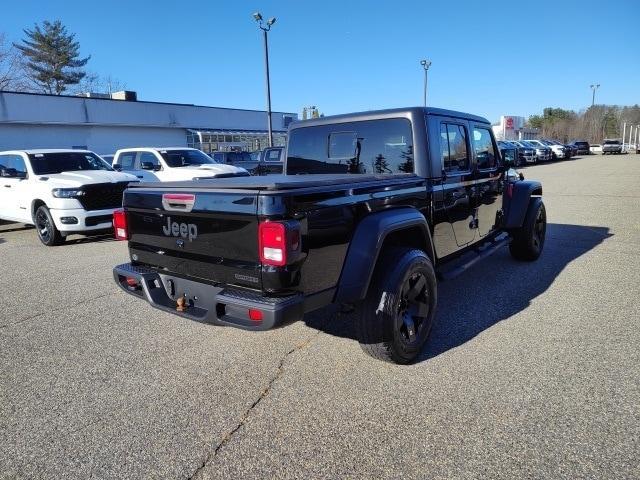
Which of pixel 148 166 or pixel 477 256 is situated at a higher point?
pixel 148 166

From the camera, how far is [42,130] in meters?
28.2

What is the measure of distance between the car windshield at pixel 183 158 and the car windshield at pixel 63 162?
2647 millimetres

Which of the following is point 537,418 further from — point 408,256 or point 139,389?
point 139,389

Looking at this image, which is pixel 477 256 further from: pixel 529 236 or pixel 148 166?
pixel 148 166

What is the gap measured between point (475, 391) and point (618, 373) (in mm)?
1114

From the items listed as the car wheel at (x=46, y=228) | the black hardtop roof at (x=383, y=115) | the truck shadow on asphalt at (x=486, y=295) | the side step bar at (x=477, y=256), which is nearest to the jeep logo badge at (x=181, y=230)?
the truck shadow on asphalt at (x=486, y=295)

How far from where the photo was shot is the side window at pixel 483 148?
5.09m

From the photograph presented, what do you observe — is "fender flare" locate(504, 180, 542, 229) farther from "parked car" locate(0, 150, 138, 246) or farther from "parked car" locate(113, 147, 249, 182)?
"parked car" locate(113, 147, 249, 182)

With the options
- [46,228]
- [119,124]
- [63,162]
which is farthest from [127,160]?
[119,124]

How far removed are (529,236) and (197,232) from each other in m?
4.78

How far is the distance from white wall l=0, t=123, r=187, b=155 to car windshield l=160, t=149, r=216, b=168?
62.6ft

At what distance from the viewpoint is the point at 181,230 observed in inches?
129

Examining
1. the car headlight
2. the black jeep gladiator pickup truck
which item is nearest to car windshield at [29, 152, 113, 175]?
the car headlight

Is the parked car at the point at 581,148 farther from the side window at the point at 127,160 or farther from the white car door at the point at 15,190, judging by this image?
the white car door at the point at 15,190
